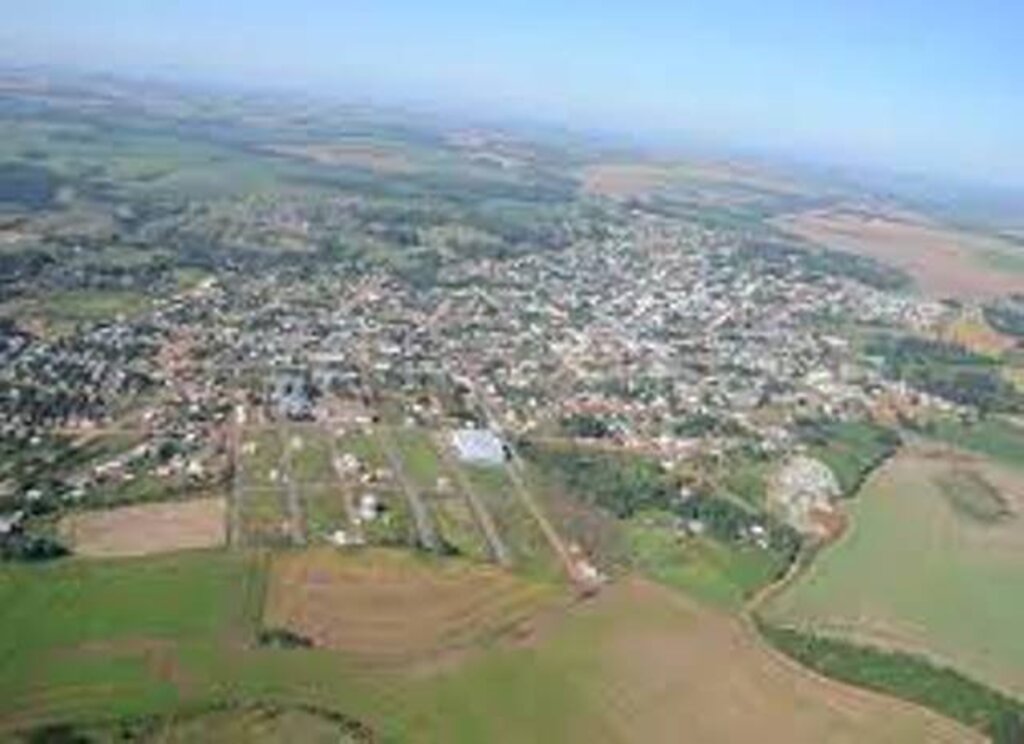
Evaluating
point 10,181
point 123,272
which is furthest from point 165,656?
point 10,181

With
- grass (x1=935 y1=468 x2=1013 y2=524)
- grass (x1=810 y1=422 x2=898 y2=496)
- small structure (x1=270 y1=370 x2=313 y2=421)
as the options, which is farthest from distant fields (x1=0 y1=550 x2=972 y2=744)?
grass (x1=935 y1=468 x2=1013 y2=524)

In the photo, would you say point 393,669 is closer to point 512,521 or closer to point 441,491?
point 512,521

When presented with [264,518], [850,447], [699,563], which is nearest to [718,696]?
[699,563]

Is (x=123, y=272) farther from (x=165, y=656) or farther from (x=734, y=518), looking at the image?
(x=165, y=656)

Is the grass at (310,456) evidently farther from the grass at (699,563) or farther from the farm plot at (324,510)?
the grass at (699,563)

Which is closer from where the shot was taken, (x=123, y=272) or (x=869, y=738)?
(x=869, y=738)
